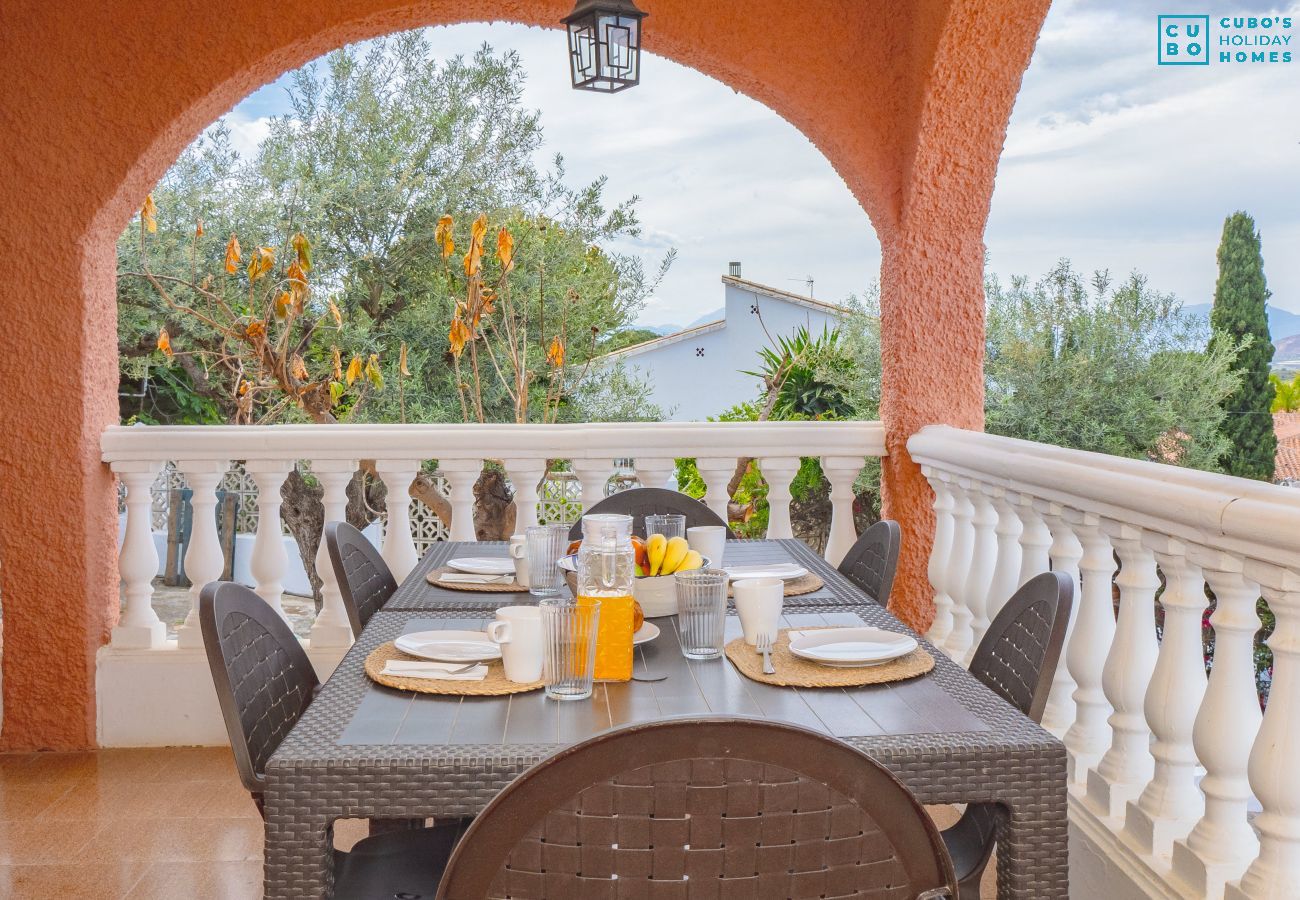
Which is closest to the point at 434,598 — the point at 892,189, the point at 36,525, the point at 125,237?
the point at 36,525

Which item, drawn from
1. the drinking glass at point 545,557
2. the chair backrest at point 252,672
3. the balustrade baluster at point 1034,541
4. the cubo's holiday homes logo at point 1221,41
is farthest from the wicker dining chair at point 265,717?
the cubo's holiday homes logo at point 1221,41

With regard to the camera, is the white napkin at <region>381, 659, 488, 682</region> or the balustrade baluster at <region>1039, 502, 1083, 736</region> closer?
the white napkin at <region>381, 659, 488, 682</region>

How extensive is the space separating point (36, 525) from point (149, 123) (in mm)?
1211

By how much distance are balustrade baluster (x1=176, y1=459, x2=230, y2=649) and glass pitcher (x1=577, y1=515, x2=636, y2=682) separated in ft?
6.91

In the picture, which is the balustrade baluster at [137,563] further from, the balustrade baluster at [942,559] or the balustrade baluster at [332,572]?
the balustrade baluster at [942,559]

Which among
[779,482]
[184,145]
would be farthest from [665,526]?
[184,145]

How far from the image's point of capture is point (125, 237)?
7.46m

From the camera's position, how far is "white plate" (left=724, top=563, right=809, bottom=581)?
2.14 meters

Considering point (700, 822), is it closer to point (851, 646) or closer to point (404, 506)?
point (851, 646)

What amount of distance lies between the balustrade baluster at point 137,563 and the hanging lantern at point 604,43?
6.06 feet

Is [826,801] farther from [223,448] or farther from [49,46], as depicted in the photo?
[49,46]

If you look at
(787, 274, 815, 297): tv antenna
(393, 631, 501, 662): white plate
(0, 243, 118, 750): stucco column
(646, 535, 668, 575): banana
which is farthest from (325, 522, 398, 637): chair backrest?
(787, 274, 815, 297): tv antenna

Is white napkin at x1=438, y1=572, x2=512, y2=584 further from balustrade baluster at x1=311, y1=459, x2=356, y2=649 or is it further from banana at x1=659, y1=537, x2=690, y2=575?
balustrade baluster at x1=311, y1=459, x2=356, y2=649

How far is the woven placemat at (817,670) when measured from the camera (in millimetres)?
1503
